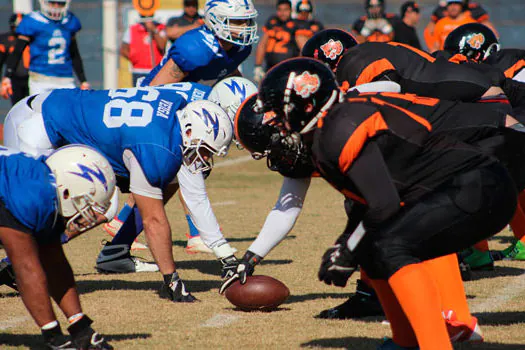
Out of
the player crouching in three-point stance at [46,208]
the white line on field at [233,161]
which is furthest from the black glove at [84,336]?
the white line on field at [233,161]

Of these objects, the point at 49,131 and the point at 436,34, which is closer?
the point at 49,131

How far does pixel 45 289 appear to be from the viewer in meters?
4.11

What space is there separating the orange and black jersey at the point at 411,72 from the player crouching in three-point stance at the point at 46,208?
1.83m

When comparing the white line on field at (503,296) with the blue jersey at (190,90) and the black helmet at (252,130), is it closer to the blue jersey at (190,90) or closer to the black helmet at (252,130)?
the black helmet at (252,130)

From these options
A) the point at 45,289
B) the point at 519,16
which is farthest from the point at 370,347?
the point at 519,16

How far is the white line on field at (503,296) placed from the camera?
545 centimetres

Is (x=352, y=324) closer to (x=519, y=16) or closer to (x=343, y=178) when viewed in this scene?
(x=343, y=178)

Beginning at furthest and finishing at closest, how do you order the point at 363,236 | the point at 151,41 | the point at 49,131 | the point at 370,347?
1. the point at 151,41
2. the point at 49,131
3. the point at 370,347
4. the point at 363,236

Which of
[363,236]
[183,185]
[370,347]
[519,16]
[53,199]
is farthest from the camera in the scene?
[519,16]

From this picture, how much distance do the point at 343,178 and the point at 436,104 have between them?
716 mm

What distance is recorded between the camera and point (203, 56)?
698 centimetres

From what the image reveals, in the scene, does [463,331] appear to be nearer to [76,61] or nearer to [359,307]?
[359,307]

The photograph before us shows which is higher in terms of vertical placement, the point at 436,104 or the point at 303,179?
the point at 436,104

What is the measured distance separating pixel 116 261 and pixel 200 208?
2.64ft
